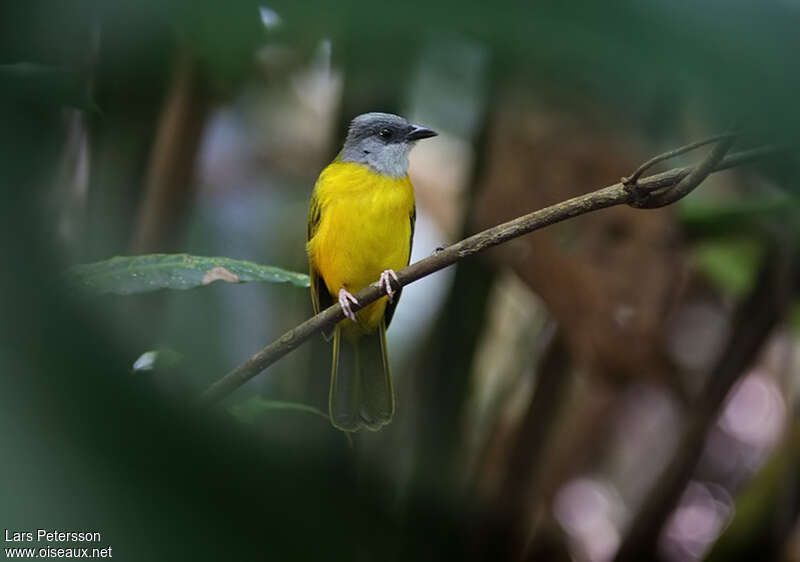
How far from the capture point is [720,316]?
4289mm

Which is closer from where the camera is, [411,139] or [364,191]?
[364,191]

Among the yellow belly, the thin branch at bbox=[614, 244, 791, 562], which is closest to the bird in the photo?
the yellow belly

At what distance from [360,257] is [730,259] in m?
1.15

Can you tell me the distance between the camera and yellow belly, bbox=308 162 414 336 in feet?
8.87

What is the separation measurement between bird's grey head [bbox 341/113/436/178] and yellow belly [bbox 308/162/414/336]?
0.61 ft

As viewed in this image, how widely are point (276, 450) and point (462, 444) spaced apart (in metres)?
2.78

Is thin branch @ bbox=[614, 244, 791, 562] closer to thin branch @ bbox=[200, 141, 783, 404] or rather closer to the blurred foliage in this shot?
thin branch @ bbox=[200, 141, 783, 404]

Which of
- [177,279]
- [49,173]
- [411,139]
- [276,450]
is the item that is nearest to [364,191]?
[411,139]

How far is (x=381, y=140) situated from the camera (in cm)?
306

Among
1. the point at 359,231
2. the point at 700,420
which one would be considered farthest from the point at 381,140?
the point at 700,420

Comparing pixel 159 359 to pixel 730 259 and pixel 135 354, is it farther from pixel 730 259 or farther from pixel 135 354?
pixel 730 259

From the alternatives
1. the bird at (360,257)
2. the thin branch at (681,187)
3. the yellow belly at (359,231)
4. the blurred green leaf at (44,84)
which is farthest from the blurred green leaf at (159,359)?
the yellow belly at (359,231)

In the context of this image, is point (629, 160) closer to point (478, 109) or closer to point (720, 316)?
point (478, 109)

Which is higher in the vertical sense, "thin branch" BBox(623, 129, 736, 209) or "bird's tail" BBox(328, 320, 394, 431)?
"thin branch" BBox(623, 129, 736, 209)
